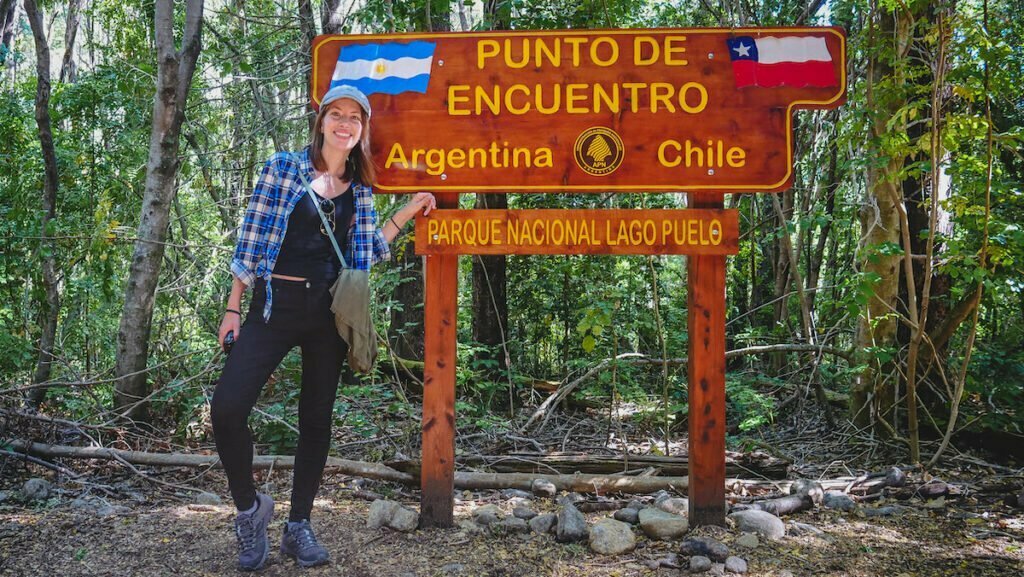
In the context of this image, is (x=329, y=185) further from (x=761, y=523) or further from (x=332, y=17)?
(x=332, y=17)

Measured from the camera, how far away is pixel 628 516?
13.5ft

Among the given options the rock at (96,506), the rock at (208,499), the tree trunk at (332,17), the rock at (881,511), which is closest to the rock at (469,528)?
the rock at (208,499)

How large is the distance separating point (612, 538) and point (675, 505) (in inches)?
30.4

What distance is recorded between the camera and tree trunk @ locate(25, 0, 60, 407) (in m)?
6.44

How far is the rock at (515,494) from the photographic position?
473 cm

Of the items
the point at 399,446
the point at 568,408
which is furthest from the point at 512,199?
the point at 399,446

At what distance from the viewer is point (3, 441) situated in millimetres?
4926

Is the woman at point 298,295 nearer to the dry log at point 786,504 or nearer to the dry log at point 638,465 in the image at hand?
the dry log at point 638,465

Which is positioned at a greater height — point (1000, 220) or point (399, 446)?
point (1000, 220)

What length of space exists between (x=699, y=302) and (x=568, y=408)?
4.26 meters

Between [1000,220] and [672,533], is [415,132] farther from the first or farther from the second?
[1000,220]

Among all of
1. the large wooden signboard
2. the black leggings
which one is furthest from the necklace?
the large wooden signboard

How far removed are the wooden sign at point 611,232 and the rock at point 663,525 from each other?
1.46 m

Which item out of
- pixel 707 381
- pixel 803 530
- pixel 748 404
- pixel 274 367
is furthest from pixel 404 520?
pixel 748 404
